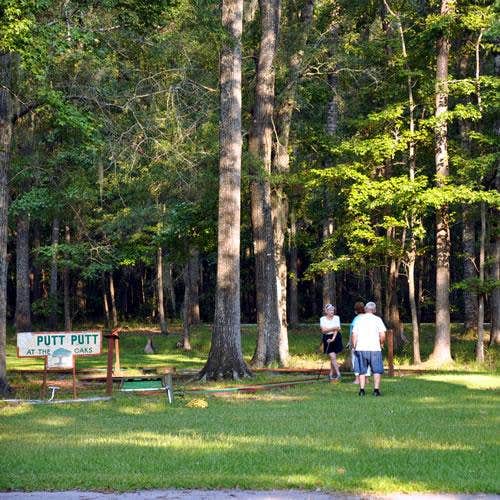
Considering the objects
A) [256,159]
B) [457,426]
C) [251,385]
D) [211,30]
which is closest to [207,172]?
[256,159]

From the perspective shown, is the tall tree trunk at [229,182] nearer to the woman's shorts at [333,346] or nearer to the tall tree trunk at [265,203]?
the woman's shorts at [333,346]

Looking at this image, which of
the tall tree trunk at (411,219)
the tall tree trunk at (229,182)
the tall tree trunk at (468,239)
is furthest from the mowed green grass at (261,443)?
the tall tree trunk at (468,239)

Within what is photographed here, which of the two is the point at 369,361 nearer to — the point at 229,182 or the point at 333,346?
the point at 333,346

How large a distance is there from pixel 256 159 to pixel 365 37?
15.2 metres

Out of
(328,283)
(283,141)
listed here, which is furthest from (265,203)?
(328,283)

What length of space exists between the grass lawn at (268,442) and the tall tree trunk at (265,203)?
826 centimetres

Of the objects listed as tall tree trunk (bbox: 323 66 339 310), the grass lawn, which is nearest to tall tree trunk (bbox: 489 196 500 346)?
tall tree trunk (bbox: 323 66 339 310)

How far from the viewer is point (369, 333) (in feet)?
66.9

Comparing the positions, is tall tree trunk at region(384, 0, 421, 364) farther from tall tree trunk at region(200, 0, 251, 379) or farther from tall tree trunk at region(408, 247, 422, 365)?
tall tree trunk at region(200, 0, 251, 379)

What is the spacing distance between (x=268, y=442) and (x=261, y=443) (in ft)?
0.40

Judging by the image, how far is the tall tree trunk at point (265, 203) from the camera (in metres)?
30.1

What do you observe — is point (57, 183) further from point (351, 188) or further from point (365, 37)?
point (365, 37)

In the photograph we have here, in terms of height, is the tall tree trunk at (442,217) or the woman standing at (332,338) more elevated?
the tall tree trunk at (442,217)

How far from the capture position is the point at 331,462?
11438 mm
